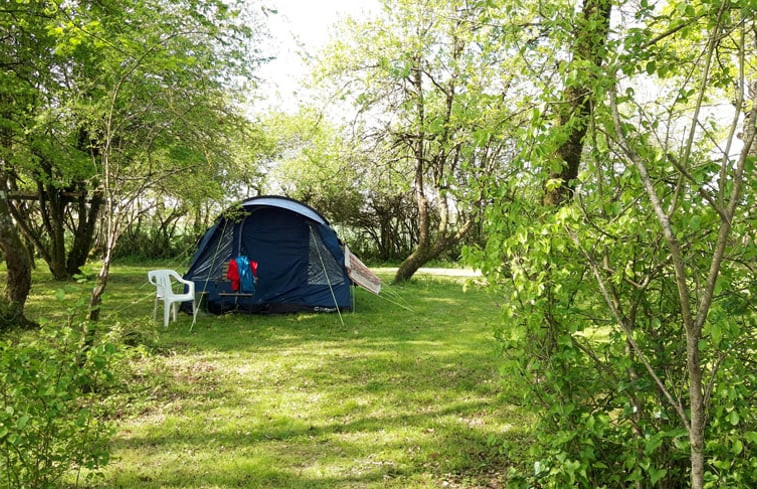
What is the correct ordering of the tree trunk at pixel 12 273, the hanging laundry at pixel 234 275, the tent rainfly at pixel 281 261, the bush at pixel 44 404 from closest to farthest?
the bush at pixel 44 404 → the tree trunk at pixel 12 273 → the hanging laundry at pixel 234 275 → the tent rainfly at pixel 281 261

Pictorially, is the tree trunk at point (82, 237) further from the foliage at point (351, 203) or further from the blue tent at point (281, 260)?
the foliage at point (351, 203)

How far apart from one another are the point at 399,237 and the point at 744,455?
17.4 m

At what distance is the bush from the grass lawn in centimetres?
38

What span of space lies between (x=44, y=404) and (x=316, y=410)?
97.1 inches

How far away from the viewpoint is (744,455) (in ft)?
6.84

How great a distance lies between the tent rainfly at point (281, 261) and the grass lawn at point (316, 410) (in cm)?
101

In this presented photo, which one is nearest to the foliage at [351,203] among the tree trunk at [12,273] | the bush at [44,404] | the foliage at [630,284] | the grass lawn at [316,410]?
the grass lawn at [316,410]

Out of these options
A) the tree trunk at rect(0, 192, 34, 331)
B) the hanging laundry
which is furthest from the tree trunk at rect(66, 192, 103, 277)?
the tree trunk at rect(0, 192, 34, 331)

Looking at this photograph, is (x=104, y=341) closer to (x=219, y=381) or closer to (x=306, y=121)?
(x=219, y=381)

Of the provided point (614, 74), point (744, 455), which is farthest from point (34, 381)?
point (744, 455)

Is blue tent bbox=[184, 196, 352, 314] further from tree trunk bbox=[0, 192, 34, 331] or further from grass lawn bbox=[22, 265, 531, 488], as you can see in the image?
tree trunk bbox=[0, 192, 34, 331]

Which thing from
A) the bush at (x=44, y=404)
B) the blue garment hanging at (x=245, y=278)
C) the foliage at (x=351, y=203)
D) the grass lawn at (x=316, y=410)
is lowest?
the grass lawn at (x=316, y=410)

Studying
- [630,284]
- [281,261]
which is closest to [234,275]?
[281,261]

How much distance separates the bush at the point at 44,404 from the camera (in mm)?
2285
